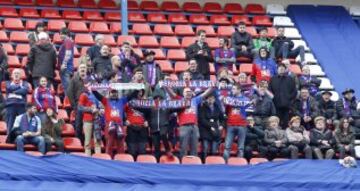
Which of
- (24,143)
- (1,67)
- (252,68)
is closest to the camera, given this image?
(24,143)

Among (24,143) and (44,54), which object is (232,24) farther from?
(24,143)

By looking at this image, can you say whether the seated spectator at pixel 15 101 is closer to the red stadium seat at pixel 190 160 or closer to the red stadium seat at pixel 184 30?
the red stadium seat at pixel 190 160

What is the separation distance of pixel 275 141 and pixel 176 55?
3.87 meters

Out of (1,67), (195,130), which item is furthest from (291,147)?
(1,67)

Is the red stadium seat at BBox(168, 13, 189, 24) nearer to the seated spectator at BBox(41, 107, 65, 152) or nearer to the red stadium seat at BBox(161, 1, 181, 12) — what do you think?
the red stadium seat at BBox(161, 1, 181, 12)

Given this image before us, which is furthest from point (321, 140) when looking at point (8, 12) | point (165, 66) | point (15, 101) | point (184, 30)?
point (8, 12)

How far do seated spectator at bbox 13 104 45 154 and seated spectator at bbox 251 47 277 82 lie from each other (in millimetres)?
4833

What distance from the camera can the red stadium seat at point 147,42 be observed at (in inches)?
909

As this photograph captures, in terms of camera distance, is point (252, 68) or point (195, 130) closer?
point (195, 130)

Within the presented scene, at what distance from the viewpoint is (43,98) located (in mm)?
18766

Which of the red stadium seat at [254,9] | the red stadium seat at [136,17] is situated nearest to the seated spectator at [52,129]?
the red stadium seat at [136,17]

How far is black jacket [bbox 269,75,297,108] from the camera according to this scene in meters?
20.4

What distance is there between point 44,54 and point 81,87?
40.4 inches

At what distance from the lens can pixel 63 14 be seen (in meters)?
24.1
